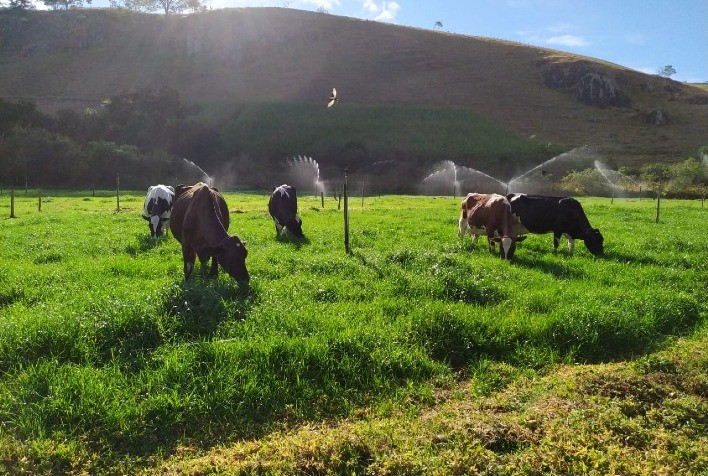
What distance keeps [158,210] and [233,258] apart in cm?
798

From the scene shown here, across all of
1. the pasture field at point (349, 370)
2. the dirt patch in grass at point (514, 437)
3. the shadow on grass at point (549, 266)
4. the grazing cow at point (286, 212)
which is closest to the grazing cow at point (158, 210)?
the grazing cow at point (286, 212)

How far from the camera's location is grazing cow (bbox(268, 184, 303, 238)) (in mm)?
15461

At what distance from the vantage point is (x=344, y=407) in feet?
18.1

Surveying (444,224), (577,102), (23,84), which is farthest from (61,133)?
(577,102)

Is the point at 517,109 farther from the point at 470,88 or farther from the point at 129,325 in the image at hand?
the point at 129,325

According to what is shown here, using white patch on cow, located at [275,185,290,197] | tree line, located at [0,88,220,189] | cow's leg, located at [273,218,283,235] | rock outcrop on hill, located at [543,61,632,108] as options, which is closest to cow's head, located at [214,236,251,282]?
cow's leg, located at [273,218,283,235]

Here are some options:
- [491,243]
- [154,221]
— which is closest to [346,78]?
[154,221]

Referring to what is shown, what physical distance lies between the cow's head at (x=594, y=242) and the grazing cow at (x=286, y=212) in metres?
8.44

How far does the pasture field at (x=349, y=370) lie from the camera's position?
4.57 meters

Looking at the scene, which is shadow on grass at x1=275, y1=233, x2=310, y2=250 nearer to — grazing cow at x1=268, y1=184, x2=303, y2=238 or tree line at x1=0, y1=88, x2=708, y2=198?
grazing cow at x1=268, y1=184, x2=303, y2=238

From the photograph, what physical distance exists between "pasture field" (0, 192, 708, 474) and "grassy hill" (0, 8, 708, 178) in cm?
5147

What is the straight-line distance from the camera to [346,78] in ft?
302

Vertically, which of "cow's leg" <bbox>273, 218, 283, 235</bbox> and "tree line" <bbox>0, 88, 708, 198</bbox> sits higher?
"tree line" <bbox>0, 88, 708, 198</bbox>

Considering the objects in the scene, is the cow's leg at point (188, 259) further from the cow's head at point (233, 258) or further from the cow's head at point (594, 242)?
the cow's head at point (594, 242)
